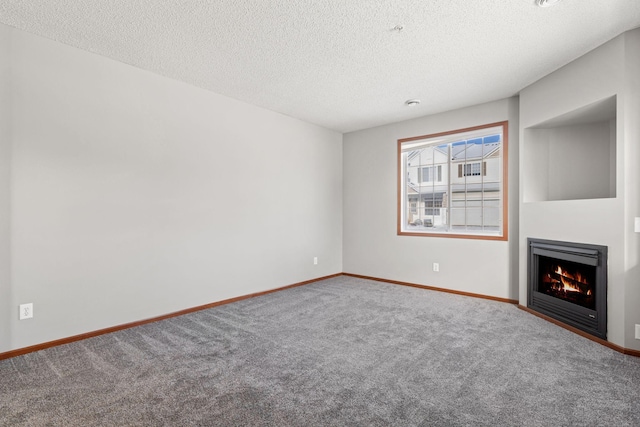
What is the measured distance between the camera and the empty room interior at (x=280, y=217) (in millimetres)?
2105

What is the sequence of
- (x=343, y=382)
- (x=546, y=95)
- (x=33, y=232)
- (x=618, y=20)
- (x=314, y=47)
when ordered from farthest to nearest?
(x=546, y=95) < (x=314, y=47) < (x=33, y=232) < (x=618, y=20) < (x=343, y=382)

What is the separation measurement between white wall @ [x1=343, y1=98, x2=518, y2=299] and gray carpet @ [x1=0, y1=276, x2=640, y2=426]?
0.98m

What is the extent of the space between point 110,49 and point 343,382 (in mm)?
3413

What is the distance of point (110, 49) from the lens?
2.87m

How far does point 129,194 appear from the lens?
10.5ft

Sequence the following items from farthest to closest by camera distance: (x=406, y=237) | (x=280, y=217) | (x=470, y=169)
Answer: (x=406, y=237)
(x=280, y=217)
(x=470, y=169)

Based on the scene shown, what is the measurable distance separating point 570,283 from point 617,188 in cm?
113

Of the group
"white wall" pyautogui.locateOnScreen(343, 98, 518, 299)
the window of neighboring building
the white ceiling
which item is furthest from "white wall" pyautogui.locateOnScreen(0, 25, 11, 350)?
the window of neighboring building

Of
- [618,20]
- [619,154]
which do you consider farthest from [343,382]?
[618,20]

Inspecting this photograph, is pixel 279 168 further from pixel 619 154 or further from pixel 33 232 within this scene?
pixel 619 154

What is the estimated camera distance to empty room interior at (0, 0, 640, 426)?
211cm

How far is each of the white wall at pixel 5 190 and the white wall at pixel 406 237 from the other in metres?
4.48

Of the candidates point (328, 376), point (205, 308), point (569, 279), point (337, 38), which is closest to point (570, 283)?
point (569, 279)

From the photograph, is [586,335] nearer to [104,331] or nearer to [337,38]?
[337,38]
